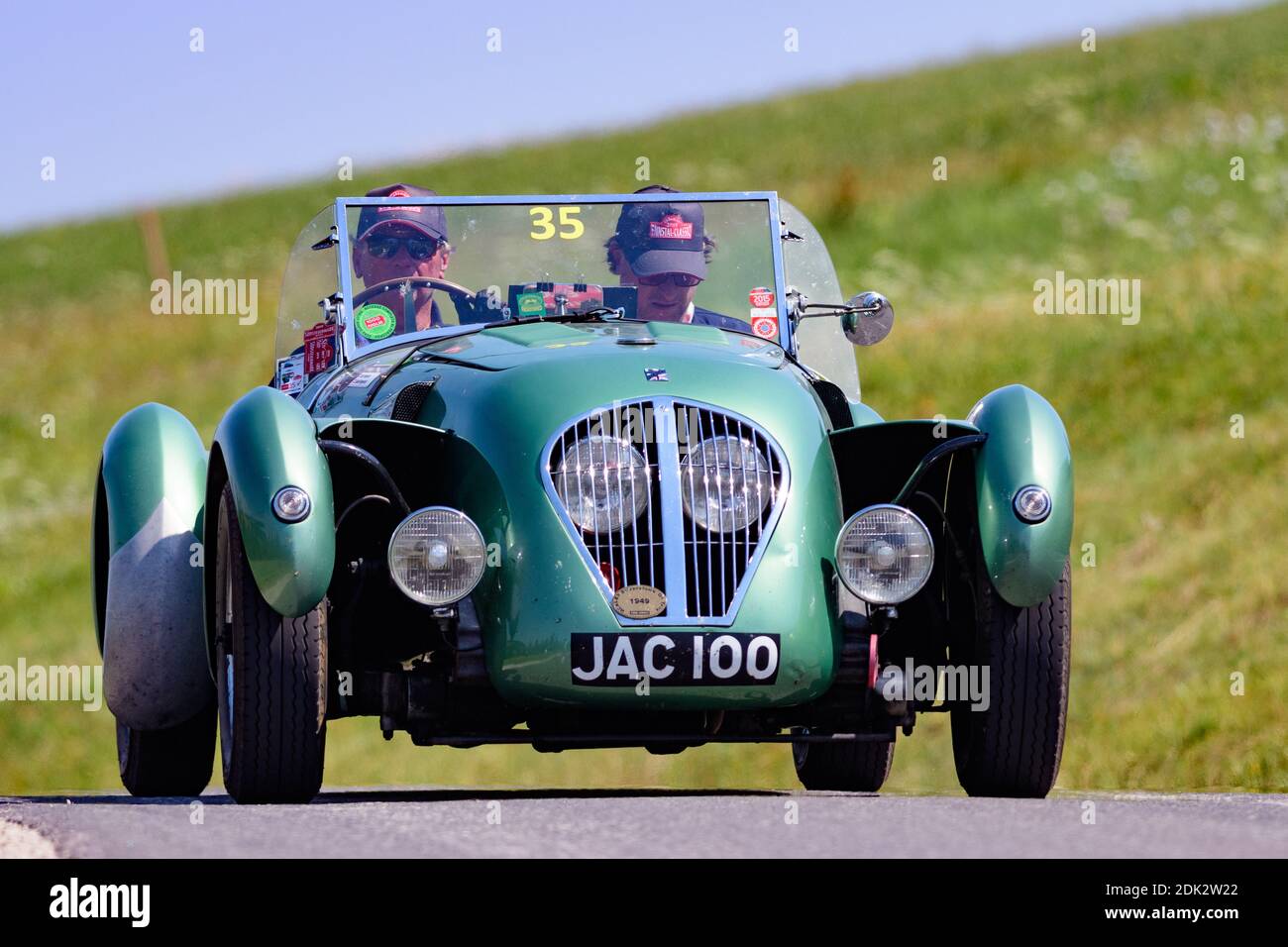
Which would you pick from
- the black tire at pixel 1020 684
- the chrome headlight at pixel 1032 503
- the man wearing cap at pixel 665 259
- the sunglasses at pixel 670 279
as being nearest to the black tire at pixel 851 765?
the man wearing cap at pixel 665 259

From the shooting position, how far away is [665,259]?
956cm

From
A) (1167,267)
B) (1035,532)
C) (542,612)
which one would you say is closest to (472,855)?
(542,612)

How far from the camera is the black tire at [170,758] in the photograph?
30.3 ft

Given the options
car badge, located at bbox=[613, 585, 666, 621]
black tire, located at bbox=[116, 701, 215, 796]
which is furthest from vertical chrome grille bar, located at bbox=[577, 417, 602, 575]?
black tire, located at bbox=[116, 701, 215, 796]

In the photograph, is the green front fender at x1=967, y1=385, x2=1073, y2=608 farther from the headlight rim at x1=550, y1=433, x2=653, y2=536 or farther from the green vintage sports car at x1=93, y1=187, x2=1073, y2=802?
the headlight rim at x1=550, y1=433, x2=653, y2=536

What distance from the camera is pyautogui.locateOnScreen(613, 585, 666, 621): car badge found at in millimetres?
7062

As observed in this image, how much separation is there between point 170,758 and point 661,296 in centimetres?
280

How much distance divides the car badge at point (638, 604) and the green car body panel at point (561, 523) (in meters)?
0.04

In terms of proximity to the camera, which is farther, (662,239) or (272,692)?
(662,239)

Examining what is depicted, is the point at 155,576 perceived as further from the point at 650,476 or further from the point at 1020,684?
the point at 1020,684

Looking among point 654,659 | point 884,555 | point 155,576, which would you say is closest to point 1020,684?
point 884,555

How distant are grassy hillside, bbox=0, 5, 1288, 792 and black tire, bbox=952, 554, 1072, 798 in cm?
486

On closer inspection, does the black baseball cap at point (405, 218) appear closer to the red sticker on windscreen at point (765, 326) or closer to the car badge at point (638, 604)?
the red sticker on windscreen at point (765, 326)
